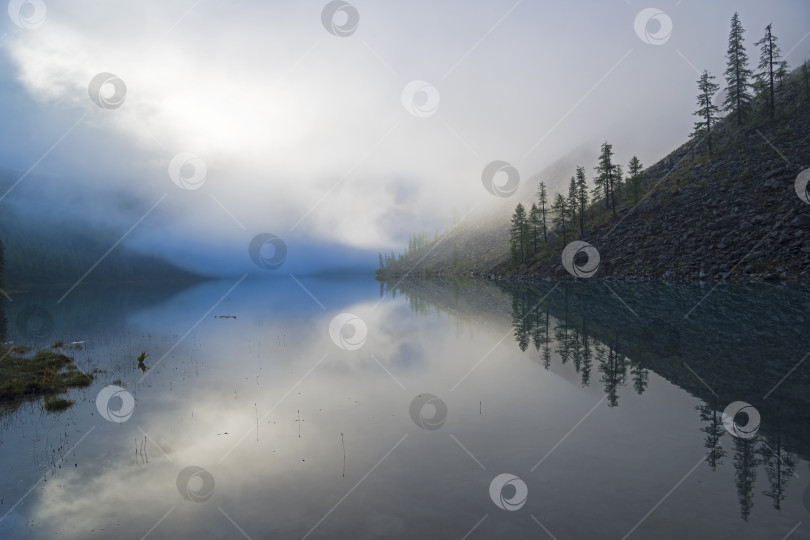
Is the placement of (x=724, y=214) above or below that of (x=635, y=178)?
below

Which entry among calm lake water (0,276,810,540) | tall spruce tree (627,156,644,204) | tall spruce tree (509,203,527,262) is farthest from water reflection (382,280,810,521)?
tall spruce tree (509,203,527,262)

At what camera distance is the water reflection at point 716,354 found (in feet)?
36.3

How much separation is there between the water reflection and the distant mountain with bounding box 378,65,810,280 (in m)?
15.2

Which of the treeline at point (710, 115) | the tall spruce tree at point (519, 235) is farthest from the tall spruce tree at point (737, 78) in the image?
the tall spruce tree at point (519, 235)

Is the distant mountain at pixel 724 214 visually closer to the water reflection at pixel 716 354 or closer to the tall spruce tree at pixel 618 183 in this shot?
the tall spruce tree at pixel 618 183

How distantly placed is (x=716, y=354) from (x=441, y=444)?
1817cm

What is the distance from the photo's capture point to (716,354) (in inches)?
854

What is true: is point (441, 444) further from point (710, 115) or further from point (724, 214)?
Result: point (710, 115)

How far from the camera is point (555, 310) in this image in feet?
144

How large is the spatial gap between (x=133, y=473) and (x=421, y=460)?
8682 millimetres

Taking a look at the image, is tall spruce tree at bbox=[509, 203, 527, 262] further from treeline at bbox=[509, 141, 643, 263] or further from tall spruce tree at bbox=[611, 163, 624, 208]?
tall spruce tree at bbox=[611, 163, 624, 208]

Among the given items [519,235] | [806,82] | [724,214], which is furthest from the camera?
[519,235]

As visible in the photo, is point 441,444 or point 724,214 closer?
point 441,444

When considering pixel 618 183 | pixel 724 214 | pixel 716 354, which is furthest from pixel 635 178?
pixel 716 354
